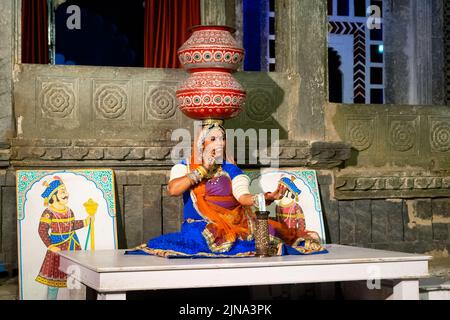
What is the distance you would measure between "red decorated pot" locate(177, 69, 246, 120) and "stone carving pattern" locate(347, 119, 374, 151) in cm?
166

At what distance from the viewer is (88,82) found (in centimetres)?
604

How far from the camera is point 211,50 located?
5090 millimetres

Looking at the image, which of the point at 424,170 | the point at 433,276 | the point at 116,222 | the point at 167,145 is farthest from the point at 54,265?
the point at 424,170

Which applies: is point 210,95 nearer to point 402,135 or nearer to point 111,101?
point 111,101

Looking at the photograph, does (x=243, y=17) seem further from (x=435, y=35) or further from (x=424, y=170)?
(x=424, y=170)

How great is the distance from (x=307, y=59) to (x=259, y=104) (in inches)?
21.3

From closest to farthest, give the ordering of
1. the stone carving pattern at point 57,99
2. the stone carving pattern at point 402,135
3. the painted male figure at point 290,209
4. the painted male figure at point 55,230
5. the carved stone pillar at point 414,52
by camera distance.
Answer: the painted male figure at point 55,230 < the stone carving pattern at point 57,99 < the painted male figure at point 290,209 < the stone carving pattern at point 402,135 < the carved stone pillar at point 414,52

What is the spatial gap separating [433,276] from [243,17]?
3488mm

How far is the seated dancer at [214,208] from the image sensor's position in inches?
191

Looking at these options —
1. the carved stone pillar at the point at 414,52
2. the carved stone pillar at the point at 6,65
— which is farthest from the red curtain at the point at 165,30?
the carved stone pillar at the point at 414,52

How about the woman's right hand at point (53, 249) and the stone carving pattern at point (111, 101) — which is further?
the stone carving pattern at point (111, 101)

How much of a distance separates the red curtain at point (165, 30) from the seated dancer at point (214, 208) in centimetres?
187

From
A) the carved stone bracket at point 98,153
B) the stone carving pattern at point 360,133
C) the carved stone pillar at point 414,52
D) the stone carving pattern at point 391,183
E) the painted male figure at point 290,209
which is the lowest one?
the painted male figure at point 290,209

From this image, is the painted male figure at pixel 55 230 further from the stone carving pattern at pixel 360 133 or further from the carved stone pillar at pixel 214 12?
the stone carving pattern at pixel 360 133
